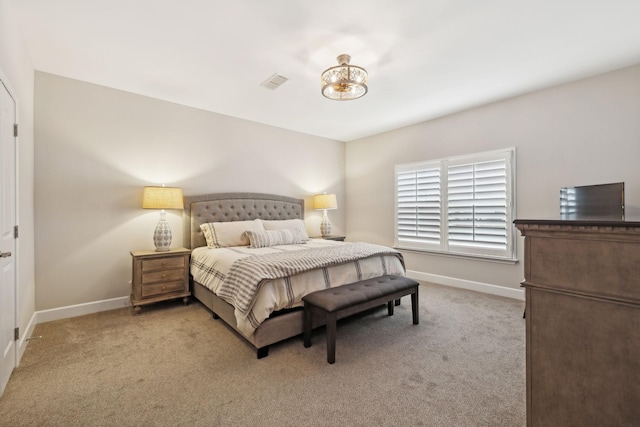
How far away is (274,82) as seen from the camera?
3234mm

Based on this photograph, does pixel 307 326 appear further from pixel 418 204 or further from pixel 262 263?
pixel 418 204

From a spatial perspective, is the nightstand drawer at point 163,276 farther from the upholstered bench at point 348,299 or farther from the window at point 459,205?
the window at point 459,205

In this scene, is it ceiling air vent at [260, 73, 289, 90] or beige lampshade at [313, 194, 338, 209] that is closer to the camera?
ceiling air vent at [260, 73, 289, 90]

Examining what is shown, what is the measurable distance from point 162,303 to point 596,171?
5.25 m

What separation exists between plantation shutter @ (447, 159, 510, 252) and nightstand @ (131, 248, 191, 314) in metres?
3.75

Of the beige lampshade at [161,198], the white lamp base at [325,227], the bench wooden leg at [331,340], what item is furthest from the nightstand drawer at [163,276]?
the white lamp base at [325,227]

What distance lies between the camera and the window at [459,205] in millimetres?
3752

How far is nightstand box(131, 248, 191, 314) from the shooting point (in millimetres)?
3207

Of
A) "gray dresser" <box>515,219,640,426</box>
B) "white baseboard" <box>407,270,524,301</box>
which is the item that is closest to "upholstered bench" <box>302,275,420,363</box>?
"gray dresser" <box>515,219,640,426</box>

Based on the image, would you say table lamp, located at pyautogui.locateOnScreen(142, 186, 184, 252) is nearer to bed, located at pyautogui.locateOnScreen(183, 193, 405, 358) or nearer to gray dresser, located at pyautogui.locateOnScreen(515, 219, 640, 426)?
→ bed, located at pyautogui.locateOnScreen(183, 193, 405, 358)

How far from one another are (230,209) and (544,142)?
4248mm

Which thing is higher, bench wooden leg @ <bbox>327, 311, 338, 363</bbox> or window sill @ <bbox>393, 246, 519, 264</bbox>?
window sill @ <bbox>393, 246, 519, 264</bbox>

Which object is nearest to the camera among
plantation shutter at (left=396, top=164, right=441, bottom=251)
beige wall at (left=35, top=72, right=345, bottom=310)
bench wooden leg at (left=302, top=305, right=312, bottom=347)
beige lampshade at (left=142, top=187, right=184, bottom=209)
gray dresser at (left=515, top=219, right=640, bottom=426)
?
gray dresser at (left=515, top=219, right=640, bottom=426)

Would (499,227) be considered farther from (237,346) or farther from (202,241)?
(202,241)
